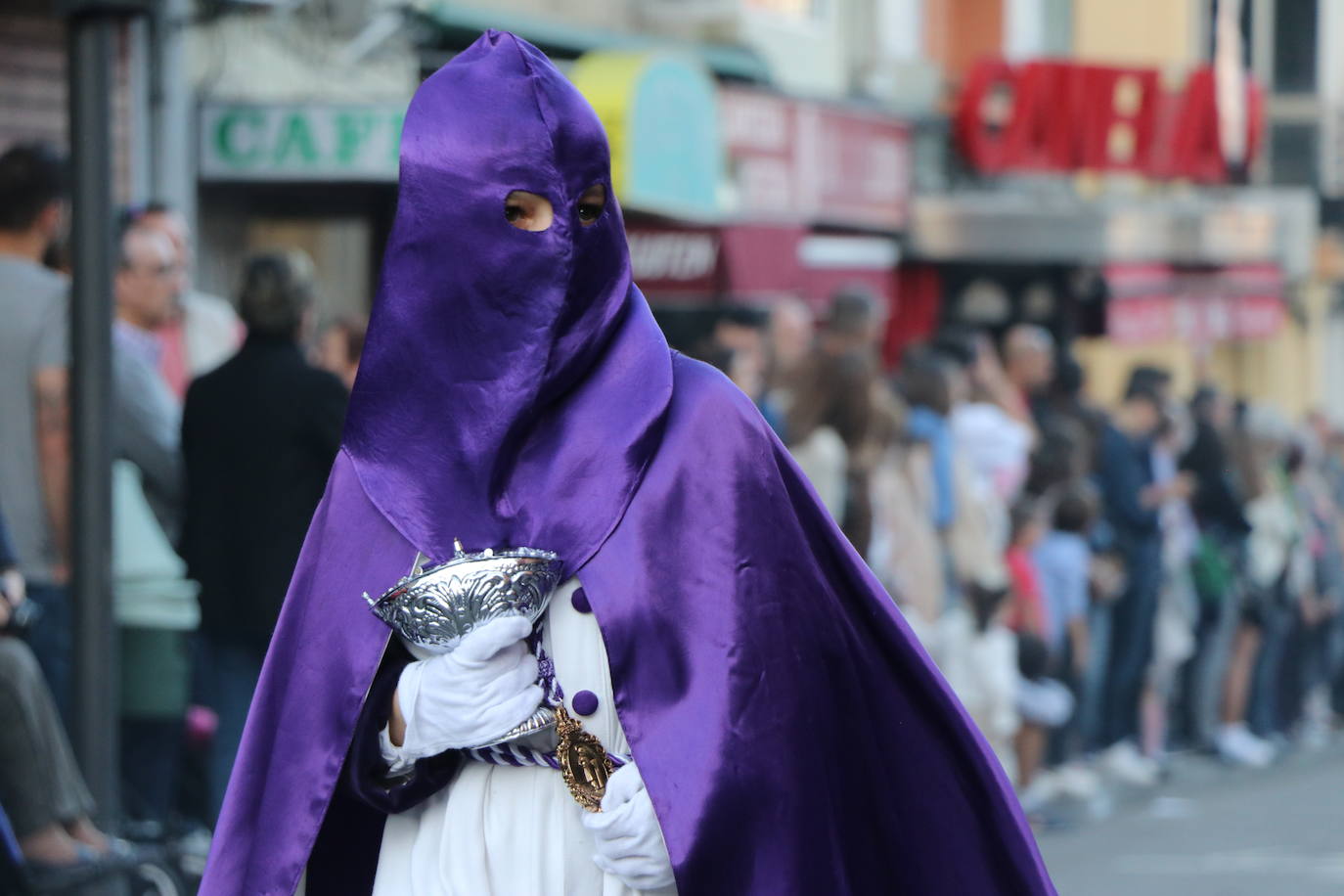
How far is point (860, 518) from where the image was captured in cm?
852

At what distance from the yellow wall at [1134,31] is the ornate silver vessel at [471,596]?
2080 cm

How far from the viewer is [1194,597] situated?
12.9 m

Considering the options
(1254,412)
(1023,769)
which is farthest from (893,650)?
(1254,412)

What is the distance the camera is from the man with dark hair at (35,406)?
651 cm

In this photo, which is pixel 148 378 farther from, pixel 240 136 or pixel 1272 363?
pixel 1272 363

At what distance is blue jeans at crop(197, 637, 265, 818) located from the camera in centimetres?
665

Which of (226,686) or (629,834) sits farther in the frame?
(226,686)

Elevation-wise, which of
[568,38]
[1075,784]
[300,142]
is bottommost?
[1075,784]

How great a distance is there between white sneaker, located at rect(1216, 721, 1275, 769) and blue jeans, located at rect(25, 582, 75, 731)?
7884 millimetres

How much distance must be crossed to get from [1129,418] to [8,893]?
789cm

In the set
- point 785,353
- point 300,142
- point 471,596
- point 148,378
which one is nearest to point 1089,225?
point 300,142

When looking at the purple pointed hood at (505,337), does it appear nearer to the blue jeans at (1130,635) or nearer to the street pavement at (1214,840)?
the street pavement at (1214,840)

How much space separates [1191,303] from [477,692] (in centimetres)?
1906

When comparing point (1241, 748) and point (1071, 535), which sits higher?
point (1071, 535)
